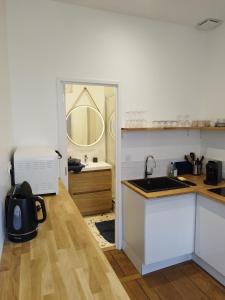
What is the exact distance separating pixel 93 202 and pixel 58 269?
2.74 meters

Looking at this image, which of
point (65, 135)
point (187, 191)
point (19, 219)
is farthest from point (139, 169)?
point (19, 219)

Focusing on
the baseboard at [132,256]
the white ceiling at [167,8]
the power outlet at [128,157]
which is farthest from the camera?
the power outlet at [128,157]

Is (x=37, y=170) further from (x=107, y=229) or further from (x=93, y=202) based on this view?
(x=93, y=202)

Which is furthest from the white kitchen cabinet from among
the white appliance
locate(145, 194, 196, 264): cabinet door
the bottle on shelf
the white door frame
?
the white appliance

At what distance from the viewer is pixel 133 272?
7.88 feet

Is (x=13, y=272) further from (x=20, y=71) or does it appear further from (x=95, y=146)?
(x=95, y=146)

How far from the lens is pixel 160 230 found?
7.49 feet

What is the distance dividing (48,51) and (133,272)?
2.51 meters

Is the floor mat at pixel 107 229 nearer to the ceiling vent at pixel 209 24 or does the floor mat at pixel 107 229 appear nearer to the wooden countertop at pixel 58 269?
the wooden countertop at pixel 58 269

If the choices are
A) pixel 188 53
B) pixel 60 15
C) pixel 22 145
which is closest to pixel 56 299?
pixel 22 145

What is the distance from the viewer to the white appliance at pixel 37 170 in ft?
5.56

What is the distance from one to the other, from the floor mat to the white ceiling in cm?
284

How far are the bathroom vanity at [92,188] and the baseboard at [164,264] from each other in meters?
1.52

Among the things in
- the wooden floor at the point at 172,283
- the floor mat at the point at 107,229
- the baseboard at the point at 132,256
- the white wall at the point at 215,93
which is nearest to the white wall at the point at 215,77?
the white wall at the point at 215,93
